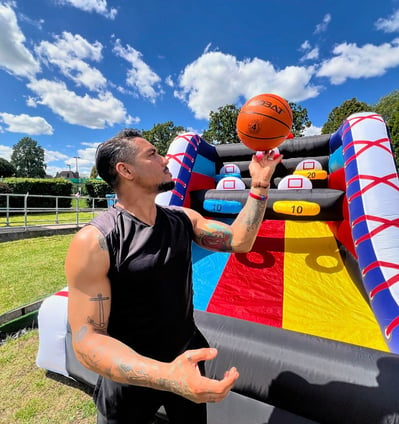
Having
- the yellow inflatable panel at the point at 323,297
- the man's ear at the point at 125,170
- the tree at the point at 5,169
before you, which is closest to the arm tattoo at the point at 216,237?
the man's ear at the point at 125,170

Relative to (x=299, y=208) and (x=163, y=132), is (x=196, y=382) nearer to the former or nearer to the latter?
(x=299, y=208)

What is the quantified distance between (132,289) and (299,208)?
2.68 m

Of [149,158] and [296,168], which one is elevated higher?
[296,168]

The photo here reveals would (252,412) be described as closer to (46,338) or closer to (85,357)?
(85,357)

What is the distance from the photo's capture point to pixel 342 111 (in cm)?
2411

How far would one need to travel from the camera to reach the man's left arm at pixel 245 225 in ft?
4.69

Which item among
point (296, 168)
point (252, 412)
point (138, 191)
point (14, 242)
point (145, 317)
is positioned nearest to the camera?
point (145, 317)

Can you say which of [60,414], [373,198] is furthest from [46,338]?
[373,198]

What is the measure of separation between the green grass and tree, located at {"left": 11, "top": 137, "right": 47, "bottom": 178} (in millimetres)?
60028

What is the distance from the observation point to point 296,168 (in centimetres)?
456

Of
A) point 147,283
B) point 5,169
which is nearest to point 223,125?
point 147,283

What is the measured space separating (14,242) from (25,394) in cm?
Result: 614

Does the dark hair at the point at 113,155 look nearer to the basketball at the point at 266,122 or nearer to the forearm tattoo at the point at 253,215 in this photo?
the forearm tattoo at the point at 253,215

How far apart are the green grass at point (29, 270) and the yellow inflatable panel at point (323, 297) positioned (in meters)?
3.54
